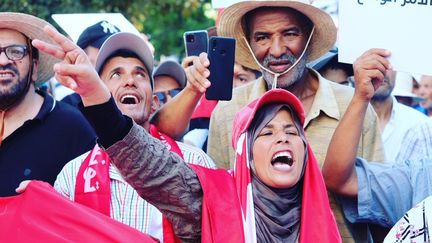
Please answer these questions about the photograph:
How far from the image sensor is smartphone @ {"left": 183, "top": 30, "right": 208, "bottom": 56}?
472cm

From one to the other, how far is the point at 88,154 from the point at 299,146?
3.65 feet

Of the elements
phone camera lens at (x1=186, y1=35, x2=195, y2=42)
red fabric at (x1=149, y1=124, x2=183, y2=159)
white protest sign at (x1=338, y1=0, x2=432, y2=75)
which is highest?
white protest sign at (x1=338, y1=0, x2=432, y2=75)

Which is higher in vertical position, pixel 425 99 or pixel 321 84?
pixel 321 84

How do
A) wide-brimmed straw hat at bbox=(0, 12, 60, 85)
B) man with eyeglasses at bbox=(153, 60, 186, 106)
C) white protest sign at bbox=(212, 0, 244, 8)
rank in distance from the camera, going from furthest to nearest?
man with eyeglasses at bbox=(153, 60, 186, 106)
white protest sign at bbox=(212, 0, 244, 8)
wide-brimmed straw hat at bbox=(0, 12, 60, 85)

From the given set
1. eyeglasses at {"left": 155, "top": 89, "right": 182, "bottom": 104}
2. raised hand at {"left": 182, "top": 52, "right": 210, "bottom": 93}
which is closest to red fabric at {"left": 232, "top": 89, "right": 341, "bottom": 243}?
raised hand at {"left": 182, "top": 52, "right": 210, "bottom": 93}

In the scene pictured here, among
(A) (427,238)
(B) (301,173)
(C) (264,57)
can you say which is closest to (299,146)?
(B) (301,173)

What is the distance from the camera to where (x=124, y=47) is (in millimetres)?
5082

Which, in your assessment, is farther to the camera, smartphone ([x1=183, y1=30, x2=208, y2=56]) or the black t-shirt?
the black t-shirt

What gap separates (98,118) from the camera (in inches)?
143

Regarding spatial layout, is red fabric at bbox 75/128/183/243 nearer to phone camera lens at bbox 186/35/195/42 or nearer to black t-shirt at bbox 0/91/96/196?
black t-shirt at bbox 0/91/96/196

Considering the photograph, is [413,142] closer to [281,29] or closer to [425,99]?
[281,29]

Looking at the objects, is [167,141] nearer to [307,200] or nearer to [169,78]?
[307,200]

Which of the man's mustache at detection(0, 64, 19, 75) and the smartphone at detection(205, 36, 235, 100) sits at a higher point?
the smartphone at detection(205, 36, 235, 100)

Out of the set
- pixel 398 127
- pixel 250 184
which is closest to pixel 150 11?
pixel 398 127
